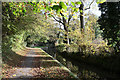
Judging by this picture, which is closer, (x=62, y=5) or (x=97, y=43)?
(x=62, y=5)

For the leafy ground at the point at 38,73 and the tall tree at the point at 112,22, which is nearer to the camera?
the leafy ground at the point at 38,73

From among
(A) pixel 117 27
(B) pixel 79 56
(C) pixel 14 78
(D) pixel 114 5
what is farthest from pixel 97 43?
(D) pixel 114 5

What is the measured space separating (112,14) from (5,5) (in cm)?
1658

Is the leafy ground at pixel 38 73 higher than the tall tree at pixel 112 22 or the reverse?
the reverse

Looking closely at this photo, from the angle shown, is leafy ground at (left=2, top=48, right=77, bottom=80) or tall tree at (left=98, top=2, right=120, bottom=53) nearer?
leafy ground at (left=2, top=48, right=77, bottom=80)

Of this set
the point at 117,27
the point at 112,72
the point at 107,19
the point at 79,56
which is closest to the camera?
the point at 112,72

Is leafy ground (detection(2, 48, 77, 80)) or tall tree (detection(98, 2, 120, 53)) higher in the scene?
tall tree (detection(98, 2, 120, 53))

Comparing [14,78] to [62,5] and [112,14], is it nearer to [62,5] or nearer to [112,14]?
[62,5]

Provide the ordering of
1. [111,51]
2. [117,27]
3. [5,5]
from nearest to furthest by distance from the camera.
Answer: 1. [111,51]
2. [5,5]
3. [117,27]

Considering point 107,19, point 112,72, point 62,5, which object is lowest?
point 112,72

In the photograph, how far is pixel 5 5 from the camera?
9742mm

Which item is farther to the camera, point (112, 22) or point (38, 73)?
point (112, 22)

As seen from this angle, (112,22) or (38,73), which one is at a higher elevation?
(112,22)

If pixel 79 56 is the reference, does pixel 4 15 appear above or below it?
above
